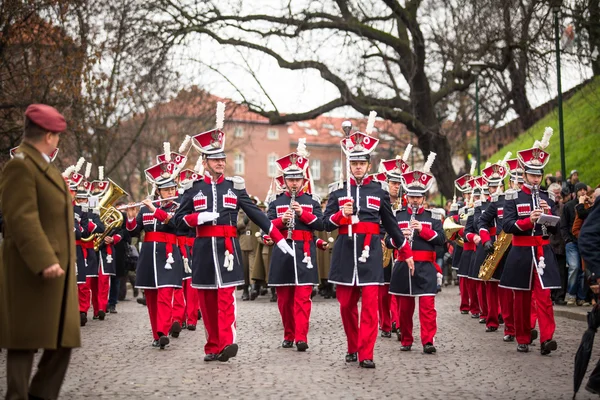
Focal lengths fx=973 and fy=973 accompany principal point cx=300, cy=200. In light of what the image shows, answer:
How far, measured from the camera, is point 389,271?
49.0ft

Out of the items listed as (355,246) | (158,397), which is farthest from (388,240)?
(158,397)

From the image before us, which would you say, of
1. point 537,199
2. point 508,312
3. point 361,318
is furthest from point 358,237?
point 508,312

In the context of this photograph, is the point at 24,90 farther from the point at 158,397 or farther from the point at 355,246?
the point at 158,397

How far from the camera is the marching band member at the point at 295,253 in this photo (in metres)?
12.7

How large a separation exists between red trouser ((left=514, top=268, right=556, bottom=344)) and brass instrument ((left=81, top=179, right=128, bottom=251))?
672 cm

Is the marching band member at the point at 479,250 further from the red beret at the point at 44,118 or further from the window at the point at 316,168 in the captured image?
the window at the point at 316,168

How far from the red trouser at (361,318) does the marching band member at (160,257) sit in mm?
2618

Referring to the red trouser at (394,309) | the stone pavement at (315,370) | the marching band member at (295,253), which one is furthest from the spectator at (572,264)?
the marching band member at (295,253)

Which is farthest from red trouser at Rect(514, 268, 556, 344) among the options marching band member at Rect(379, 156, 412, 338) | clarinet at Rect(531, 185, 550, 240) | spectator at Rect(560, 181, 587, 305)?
spectator at Rect(560, 181, 587, 305)

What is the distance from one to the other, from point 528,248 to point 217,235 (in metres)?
3.92

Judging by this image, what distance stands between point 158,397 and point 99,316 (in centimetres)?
910

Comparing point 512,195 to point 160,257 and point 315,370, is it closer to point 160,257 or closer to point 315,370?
point 315,370

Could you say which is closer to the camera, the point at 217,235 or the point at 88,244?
the point at 217,235

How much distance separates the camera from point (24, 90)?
23.8 metres
